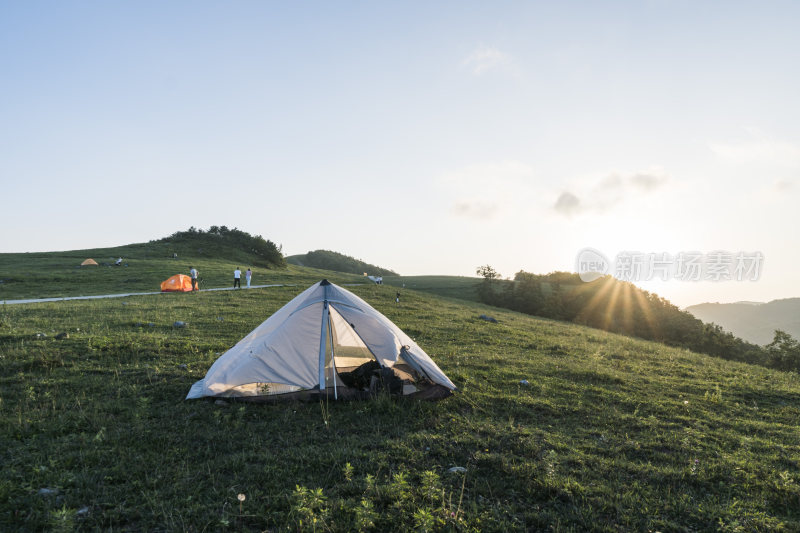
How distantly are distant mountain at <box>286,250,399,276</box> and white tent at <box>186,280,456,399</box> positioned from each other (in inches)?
5338

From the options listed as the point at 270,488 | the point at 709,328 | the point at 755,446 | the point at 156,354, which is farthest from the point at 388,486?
the point at 709,328

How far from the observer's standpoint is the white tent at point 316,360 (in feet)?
30.4

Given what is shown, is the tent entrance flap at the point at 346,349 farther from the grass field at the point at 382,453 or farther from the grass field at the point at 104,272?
the grass field at the point at 104,272

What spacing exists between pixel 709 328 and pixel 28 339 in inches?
2045

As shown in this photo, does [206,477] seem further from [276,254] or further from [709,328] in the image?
[276,254]

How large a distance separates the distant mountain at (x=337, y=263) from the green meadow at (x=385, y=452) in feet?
441

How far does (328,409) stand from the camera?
885 centimetres

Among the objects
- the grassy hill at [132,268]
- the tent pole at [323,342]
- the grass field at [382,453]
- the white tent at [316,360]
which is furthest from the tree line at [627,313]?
the tent pole at [323,342]

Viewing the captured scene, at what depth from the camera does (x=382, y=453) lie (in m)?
6.82

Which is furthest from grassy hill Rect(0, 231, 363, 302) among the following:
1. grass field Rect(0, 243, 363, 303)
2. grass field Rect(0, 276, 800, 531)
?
grass field Rect(0, 276, 800, 531)

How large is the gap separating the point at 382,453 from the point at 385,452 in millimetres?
105

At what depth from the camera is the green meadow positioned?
5.27 metres

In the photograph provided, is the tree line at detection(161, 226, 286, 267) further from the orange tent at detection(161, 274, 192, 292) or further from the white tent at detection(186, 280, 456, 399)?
the white tent at detection(186, 280, 456, 399)

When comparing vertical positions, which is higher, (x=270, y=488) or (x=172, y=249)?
(x=172, y=249)
